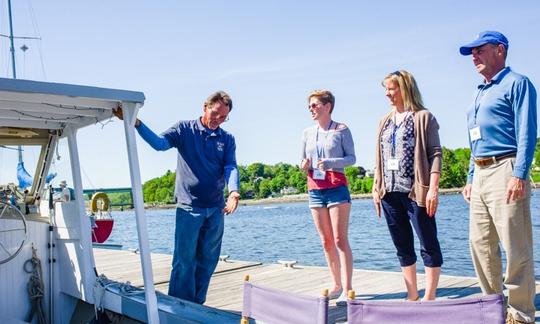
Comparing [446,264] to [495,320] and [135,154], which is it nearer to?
[135,154]

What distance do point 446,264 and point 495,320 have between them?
12.2m

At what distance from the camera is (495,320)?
1.63m

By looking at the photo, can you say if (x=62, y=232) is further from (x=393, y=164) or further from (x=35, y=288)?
(x=393, y=164)

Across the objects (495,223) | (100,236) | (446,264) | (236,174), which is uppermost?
(236,174)

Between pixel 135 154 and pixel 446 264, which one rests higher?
pixel 135 154

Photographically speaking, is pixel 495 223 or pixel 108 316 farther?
pixel 108 316

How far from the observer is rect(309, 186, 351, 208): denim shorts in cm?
428

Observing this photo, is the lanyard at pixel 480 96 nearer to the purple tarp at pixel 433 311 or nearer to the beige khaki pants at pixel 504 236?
the beige khaki pants at pixel 504 236

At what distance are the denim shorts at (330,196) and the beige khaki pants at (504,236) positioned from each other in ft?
3.99

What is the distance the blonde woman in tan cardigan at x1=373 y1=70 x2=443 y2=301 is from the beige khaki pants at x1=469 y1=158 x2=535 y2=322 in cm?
35

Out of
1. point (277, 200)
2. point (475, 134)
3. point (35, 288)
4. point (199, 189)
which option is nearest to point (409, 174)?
point (475, 134)

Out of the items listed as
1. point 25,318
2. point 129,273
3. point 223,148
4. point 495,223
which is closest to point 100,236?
point 129,273

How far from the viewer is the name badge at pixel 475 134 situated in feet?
10.6

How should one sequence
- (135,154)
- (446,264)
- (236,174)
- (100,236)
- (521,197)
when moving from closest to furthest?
(521,197) → (135,154) → (236,174) → (446,264) → (100,236)
